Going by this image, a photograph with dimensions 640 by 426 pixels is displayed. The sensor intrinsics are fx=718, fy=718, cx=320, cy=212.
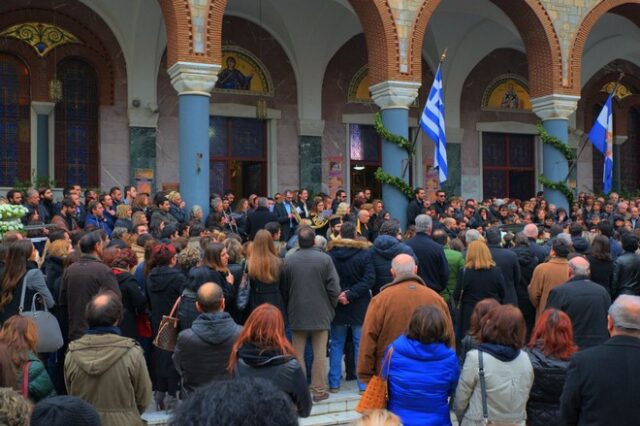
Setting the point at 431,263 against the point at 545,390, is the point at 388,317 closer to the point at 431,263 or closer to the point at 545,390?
the point at 545,390

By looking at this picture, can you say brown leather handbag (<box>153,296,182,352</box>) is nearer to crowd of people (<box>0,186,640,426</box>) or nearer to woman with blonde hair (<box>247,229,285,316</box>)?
crowd of people (<box>0,186,640,426</box>)

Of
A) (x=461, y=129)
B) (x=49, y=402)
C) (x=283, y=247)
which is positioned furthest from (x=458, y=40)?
(x=49, y=402)

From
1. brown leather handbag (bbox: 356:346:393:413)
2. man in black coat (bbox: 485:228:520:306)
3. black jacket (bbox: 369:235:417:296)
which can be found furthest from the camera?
man in black coat (bbox: 485:228:520:306)

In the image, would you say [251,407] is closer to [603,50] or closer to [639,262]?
[639,262]

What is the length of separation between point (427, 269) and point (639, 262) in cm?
234

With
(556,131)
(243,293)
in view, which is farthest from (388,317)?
(556,131)

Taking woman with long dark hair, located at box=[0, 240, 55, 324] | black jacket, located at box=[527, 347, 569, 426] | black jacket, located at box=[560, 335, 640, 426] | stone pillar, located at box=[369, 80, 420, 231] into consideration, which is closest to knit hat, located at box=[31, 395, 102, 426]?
black jacket, located at box=[560, 335, 640, 426]

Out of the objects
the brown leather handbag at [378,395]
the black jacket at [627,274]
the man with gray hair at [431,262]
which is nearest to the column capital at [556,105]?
the black jacket at [627,274]

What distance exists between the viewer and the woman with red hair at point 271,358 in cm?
405

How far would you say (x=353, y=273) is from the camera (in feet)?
24.2

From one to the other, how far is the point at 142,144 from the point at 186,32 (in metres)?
4.16

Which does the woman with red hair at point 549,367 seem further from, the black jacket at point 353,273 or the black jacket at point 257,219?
the black jacket at point 257,219

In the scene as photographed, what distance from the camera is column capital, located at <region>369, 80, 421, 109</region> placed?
48.1 feet

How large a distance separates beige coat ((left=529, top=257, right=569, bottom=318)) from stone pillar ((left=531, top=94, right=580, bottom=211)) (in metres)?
9.35
